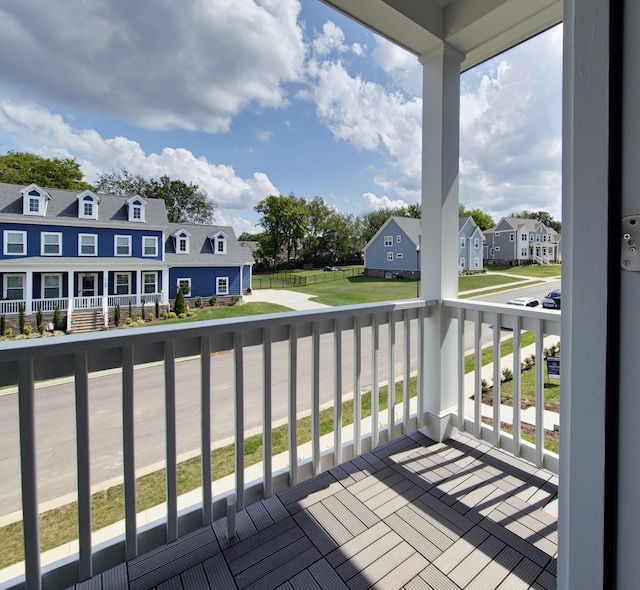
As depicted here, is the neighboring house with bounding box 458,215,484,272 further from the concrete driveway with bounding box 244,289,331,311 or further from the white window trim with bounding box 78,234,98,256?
the white window trim with bounding box 78,234,98,256

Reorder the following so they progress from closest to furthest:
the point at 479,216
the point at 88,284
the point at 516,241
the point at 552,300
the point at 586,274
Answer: the point at 586,274
the point at 88,284
the point at 552,300
the point at 516,241
the point at 479,216

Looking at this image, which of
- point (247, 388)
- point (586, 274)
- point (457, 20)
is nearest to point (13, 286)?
point (247, 388)

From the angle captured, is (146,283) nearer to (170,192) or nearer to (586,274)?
(170,192)

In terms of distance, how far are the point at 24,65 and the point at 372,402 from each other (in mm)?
2111

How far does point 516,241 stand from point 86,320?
84.4 inches

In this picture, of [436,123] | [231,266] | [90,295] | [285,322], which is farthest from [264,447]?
[436,123]

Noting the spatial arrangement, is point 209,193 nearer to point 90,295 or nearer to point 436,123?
point 90,295

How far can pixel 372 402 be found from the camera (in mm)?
2111

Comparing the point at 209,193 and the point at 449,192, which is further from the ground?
the point at 449,192

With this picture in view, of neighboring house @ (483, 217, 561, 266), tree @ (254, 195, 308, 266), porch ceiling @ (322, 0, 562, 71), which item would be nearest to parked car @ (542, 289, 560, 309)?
neighboring house @ (483, 217, 561, 266)

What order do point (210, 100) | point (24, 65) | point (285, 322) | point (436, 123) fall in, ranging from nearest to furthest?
point (24, 65), point (210, 100), point (285, 322), point (436, 123)

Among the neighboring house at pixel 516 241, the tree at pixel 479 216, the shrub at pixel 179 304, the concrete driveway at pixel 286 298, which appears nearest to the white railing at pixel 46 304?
the shrub at pixel 179 304

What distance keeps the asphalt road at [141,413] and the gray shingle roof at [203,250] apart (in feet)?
1.45

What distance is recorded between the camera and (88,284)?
3.80 feet
